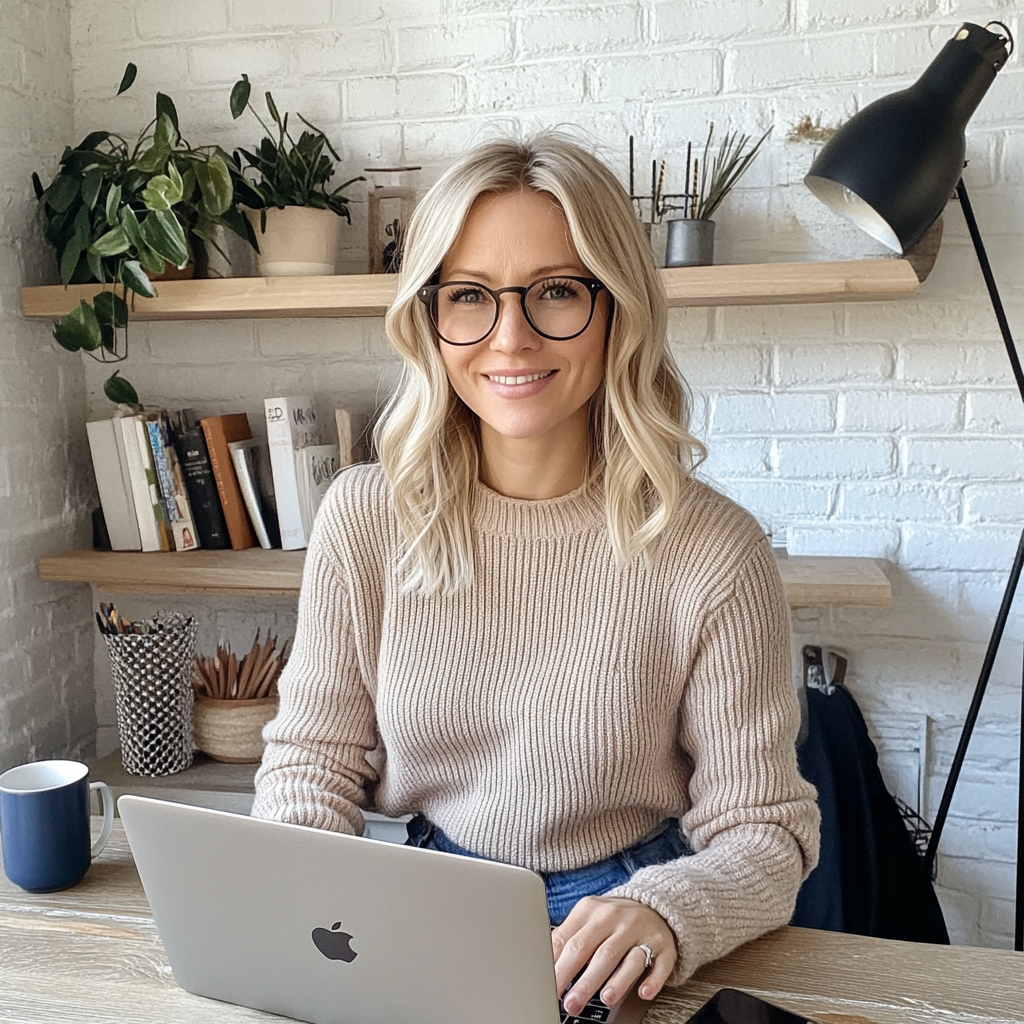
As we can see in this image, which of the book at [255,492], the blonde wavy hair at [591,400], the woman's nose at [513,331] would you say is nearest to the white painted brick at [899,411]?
the blonde wavy hair at [591,400]

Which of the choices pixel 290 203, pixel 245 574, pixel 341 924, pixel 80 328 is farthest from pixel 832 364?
pixel 341 924

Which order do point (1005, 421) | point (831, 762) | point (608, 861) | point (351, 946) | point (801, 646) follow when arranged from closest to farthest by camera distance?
point (351, 946) → point (608, 861) → point (831, 762) → point (1005, 421) → point (801, 646)

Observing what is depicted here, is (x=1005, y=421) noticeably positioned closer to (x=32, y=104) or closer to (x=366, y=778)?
(x=366, y=778)

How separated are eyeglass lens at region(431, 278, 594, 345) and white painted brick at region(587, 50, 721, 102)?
0.89 metres

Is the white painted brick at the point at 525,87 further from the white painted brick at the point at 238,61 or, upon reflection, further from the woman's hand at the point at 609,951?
the woman's hand at the point at 609,951

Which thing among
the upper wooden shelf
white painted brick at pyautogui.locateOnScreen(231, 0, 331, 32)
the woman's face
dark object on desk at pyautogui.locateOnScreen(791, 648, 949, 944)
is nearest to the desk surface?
the woman's face

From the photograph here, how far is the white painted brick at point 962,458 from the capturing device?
1825 millimetres

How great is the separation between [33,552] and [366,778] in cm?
109

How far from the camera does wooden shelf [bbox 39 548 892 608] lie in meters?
1.67

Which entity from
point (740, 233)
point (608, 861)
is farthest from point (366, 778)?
point (740, 233)

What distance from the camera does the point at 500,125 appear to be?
1.94 m

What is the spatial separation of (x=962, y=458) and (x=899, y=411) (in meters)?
0.13

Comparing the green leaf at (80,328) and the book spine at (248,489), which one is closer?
the green leaf at (80,328)

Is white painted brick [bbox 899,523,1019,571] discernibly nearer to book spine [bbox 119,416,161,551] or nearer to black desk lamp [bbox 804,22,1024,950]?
black desk lamp [bbox 804,22,1024,950]
